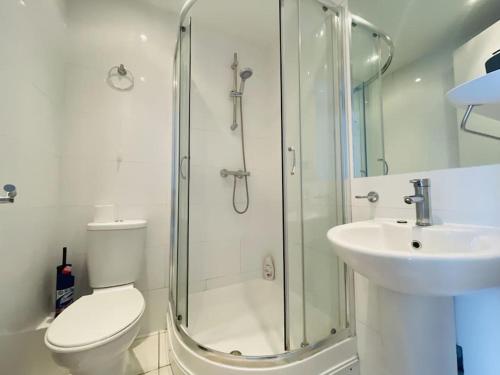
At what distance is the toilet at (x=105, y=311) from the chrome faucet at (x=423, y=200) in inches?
48.3

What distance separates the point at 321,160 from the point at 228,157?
811 millimetres

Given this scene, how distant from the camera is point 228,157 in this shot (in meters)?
1.73

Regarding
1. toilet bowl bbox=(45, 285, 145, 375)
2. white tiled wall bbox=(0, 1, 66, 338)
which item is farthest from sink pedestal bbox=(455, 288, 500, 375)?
white tiled wall bbox=(0, 1, 66, 338)

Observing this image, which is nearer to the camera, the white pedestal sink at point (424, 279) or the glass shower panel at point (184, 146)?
the white pedestal sink at point (424, 279)

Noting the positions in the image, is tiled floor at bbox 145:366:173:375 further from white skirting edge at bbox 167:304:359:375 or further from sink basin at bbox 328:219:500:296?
sink basin at bbox 328:219:500:296

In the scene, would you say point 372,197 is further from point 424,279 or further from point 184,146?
point 184,146

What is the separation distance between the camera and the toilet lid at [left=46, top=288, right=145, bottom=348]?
78 cm

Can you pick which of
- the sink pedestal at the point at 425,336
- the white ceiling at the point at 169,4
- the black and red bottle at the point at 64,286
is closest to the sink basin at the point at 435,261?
the sink pedestal at the point at 425,336

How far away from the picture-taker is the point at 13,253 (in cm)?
91

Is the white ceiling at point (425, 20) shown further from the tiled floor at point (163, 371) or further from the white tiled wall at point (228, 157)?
the tiled floor at point (163, 371)

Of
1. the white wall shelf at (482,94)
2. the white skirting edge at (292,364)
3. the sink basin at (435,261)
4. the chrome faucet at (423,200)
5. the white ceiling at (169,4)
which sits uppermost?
the white ceiling at (169,4)

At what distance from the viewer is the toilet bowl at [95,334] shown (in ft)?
2.47

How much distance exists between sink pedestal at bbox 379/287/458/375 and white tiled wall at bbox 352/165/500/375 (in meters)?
0.20

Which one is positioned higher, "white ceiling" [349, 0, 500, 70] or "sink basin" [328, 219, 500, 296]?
"white ceiling" [349, 0, 500, 70]
